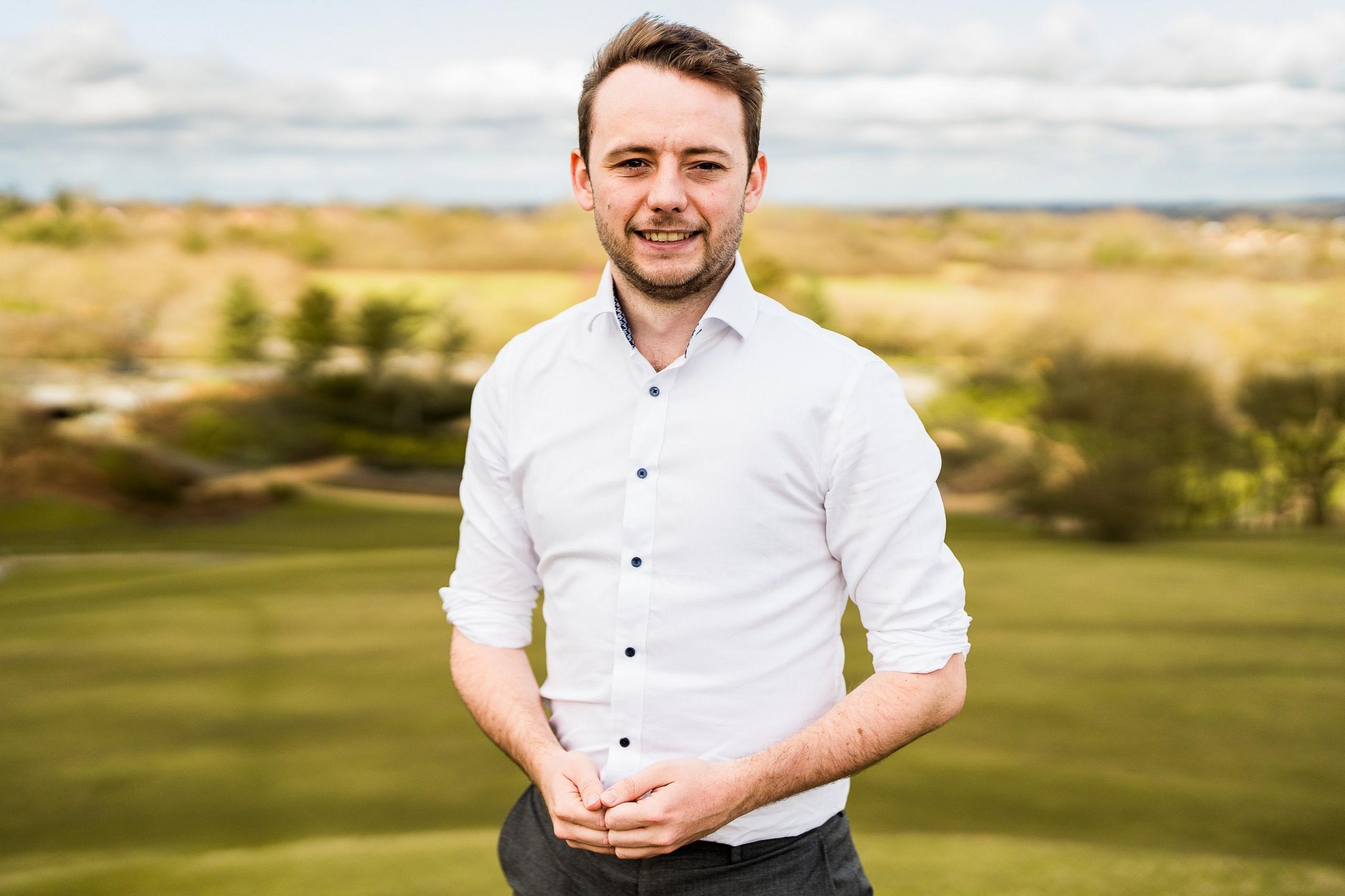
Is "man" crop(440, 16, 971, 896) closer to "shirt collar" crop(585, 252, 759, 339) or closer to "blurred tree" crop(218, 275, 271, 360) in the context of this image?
"shirt collar" crop(585, 252, 759, 339)

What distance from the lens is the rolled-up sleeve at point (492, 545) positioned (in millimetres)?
1306

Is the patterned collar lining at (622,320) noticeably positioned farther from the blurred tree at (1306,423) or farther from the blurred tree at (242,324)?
the blurred tree at (1306,423)

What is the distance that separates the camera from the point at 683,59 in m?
1.12

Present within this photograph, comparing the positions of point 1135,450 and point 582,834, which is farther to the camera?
point 1135,450

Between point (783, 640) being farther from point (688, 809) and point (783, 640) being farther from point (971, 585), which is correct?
point (971, 585)

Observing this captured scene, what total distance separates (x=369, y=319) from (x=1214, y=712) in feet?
16.8

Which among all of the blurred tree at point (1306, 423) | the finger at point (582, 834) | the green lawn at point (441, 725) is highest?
the finger at point (582, 834)

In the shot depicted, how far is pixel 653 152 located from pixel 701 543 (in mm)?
411

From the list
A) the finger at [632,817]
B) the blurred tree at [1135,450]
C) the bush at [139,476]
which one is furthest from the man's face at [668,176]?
Answer: the bush at [139,476]

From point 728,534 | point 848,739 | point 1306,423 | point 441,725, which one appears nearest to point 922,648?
point 848,739

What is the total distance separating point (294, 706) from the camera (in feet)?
14.9

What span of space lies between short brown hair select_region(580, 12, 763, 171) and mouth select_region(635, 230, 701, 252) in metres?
0.12

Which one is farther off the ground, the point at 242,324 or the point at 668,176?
the point at 668,176

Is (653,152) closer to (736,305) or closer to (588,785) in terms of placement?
(736,305)
